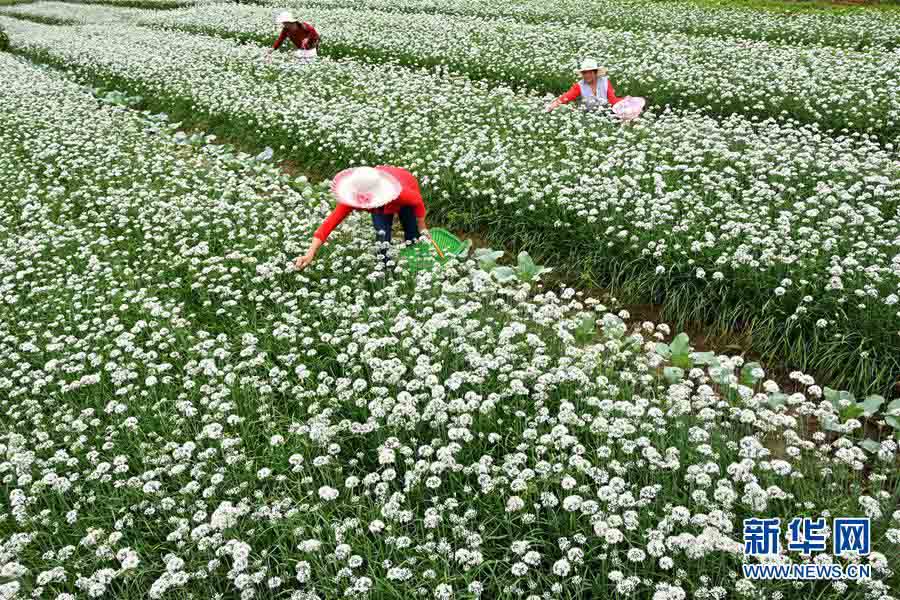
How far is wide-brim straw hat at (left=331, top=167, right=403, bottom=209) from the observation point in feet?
20.9

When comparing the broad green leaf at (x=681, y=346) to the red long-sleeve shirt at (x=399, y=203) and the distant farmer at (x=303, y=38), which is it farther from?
the distant farmer at (x=303, y=38)

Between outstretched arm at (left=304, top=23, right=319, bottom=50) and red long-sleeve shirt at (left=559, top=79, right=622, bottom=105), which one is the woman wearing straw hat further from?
outstretched arm at (left=304, top=23, right=319, bottom=50)

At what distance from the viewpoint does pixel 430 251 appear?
706cm

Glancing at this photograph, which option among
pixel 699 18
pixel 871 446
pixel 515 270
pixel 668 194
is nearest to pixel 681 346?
pixel 871 446

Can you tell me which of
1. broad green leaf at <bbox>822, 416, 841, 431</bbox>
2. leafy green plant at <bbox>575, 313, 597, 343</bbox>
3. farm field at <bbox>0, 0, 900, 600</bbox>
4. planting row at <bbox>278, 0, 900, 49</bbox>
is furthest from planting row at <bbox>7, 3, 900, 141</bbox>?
broad green leaf at <bbox>822, 416, 841, 431</bbox>

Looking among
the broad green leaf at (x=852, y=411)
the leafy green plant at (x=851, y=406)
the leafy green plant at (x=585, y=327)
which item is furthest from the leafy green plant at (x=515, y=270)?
the broad green leaf at (x=852, y=411)

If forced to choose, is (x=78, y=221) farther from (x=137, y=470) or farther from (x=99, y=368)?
(x=137, y=470)

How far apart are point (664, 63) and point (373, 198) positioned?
1089 centimetres

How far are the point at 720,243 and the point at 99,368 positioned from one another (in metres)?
6.16

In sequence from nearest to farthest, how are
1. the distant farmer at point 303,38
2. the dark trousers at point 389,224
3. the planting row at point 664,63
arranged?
the dark trousers at point 389,224 < the planting row at point 664,63 < the distant farmer at point 303,38

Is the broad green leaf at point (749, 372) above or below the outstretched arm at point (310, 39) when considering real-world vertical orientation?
below

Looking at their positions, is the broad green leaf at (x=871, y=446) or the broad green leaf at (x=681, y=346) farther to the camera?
the broad green leaf at (x=681, y=346)

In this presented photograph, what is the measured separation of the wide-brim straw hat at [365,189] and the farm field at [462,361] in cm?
76

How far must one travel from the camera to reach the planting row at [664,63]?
11.4 meters
